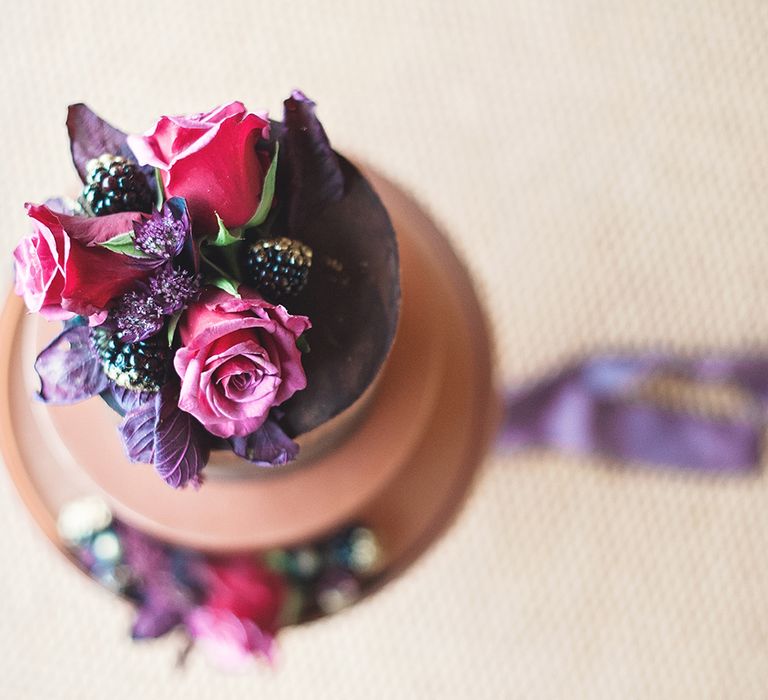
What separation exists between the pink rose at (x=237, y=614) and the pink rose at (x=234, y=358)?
26 centimetres

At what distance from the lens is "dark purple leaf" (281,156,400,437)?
519 millimetres

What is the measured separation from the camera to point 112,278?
0.42m

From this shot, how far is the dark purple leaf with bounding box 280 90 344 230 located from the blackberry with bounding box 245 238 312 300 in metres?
0.06

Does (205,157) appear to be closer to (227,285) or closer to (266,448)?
(227,285)

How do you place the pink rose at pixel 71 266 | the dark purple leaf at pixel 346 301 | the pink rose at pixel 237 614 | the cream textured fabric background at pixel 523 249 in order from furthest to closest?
the cream textured fabric background at pixel 523 249, the pink rose at pixel 237 614, the dark purple leaf at pixel 346 301, the pink rose at pixel 71 266

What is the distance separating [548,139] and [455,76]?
15cm

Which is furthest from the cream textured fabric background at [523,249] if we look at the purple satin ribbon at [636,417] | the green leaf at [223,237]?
the green leaf at [223,237]

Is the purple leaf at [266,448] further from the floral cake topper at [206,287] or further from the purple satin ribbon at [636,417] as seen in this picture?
the purple satin ribbon at [636,417]

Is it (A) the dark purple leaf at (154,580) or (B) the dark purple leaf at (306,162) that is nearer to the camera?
(B) the dark purple leaf at (306,162)

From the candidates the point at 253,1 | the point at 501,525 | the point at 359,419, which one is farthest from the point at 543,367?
the point at 253,1

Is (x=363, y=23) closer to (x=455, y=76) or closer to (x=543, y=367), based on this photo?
(x=455, y=76)

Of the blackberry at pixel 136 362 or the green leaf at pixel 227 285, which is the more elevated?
the green leaf at pixel 227 285

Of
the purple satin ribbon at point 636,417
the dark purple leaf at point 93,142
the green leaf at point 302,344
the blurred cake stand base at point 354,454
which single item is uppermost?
the dark purple leaf at point 93,142

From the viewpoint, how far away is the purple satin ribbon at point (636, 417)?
1.04 meters
